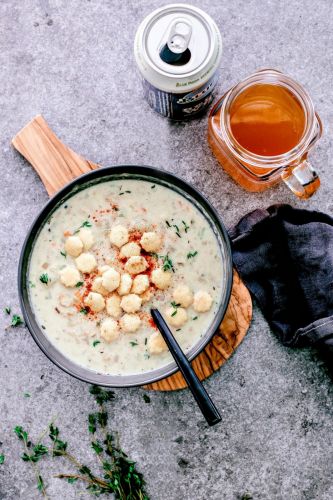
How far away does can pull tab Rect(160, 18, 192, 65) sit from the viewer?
1.26m

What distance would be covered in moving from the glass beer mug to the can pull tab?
0.52 feet

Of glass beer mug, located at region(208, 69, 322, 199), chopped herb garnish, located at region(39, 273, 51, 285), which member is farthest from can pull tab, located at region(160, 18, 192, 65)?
chopped herb garnish, located at region(39, 273, 51, 285)

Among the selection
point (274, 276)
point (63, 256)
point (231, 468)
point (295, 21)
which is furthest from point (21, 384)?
point (295, 21)

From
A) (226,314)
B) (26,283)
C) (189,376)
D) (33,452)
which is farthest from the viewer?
(33,452)

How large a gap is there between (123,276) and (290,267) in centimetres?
41

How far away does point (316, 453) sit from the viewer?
5.03 feet

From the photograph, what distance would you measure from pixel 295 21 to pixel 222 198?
1.62 ft

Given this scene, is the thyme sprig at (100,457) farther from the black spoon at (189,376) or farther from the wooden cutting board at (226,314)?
the black spoon at (189,376)

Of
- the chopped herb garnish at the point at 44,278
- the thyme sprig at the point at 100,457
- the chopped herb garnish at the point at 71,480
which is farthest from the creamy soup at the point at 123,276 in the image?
the chopped herb garnish at the point at 71,480

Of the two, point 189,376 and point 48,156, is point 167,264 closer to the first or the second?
Answer: point 189,376

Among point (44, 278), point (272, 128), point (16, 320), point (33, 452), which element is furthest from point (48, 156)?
point (33, 452)

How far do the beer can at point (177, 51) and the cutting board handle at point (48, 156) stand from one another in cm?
26

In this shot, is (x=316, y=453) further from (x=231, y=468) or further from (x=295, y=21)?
(x=295, y=21)

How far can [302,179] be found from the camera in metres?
1.37
